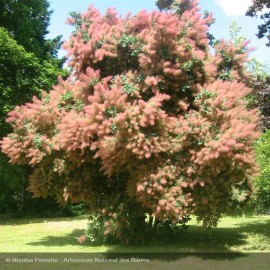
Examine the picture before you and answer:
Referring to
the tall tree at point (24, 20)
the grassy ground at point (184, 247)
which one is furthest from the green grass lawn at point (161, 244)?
the tall tree at point (24, 20)

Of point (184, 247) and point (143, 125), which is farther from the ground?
point (143, 125)

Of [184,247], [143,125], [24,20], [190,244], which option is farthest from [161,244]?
[24,20]

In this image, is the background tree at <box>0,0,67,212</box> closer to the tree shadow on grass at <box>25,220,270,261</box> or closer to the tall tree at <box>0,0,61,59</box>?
the tall tree at <box>0,0,61,59</box>

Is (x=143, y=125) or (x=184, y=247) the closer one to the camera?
(x=143, y=125)

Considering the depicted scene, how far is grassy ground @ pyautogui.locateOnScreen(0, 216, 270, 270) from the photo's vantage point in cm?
1134

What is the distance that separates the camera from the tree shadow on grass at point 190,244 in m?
12.3

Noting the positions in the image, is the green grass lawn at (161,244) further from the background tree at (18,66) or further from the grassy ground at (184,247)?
the background tree at (18,66)

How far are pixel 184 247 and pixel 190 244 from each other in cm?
85

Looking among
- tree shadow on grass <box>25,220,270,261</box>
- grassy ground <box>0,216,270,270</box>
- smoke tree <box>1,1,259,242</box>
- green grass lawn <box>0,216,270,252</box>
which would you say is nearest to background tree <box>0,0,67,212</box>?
green grass lawn <box>0,216,270,252</box>

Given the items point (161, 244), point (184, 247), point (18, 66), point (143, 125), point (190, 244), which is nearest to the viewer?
point (143, 125)

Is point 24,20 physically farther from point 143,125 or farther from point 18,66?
point 143,125

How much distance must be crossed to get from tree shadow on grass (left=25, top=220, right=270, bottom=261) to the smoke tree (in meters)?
0.85

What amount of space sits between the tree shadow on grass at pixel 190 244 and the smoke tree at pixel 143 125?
0.85 m

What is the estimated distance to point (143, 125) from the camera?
10.5 m
